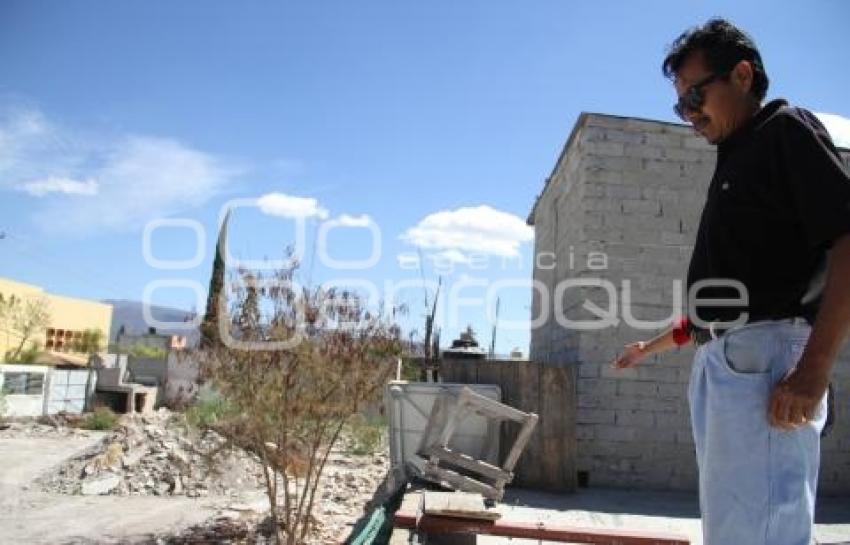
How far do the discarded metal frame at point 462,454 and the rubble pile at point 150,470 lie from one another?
11.6 ft

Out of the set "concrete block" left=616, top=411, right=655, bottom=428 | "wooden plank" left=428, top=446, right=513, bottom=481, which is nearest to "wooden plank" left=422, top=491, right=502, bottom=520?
"wooden plank" left=428, top=446, right=513, bottom=481

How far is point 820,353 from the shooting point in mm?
1445

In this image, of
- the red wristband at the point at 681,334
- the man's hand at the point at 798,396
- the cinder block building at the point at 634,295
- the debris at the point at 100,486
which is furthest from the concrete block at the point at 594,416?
the debris at the point at 100,486

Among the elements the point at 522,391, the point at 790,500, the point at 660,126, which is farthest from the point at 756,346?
the point at 660,126

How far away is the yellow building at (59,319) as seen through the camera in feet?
113

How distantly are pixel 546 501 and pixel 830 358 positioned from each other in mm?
5847

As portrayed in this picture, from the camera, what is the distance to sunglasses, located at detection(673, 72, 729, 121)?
72.1 inches

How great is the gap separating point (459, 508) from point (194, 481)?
7.45 meters

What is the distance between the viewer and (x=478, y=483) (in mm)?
6152

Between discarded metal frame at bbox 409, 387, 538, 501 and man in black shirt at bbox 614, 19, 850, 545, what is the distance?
4612 millimetres

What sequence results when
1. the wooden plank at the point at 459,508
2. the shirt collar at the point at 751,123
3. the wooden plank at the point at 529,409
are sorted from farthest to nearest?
the wooden plank at the point at 529,409
the wooden plank at the point at 459,508
the shirt collar at the point at 751,123

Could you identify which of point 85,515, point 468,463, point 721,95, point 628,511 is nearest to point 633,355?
point 721,95

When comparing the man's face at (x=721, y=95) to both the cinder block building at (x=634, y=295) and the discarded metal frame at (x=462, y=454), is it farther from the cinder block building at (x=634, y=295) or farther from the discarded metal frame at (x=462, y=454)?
the cinder block building at (x=634, y=295)

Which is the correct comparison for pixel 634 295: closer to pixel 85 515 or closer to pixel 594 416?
pixel 594 416
